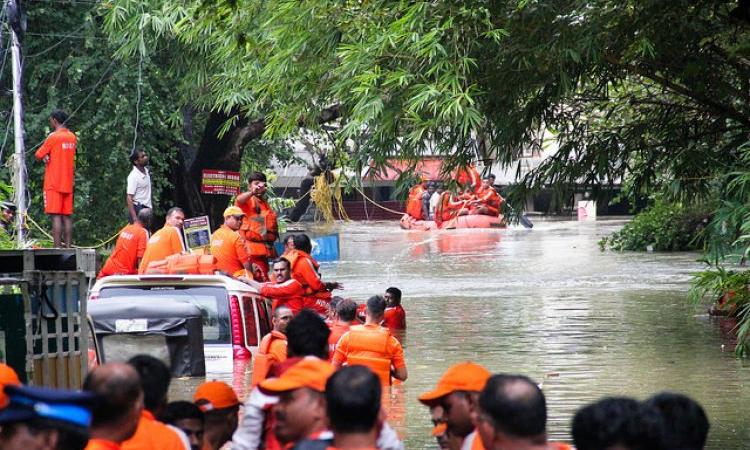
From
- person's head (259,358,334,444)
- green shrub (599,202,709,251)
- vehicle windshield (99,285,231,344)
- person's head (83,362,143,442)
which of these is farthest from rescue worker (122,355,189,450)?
green shrub (599,202,709,251)

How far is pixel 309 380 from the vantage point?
5.81 meters

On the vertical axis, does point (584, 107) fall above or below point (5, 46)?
below

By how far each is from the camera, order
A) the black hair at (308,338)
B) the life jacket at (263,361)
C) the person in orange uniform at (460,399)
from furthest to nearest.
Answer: the life jacket at (263,361) < the black hair at (308,338) < the person in orange uniform at (460,399)

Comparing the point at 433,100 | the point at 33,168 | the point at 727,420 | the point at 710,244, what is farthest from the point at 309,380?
the point at 33,168

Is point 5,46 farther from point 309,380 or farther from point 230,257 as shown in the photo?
point 309,380

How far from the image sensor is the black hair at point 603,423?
16.2 feet

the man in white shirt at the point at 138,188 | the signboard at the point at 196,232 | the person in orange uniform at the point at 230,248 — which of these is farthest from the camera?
the man in white shirt at the point at 138,188

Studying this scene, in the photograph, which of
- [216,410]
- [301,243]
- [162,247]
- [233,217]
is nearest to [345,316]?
[301,243]

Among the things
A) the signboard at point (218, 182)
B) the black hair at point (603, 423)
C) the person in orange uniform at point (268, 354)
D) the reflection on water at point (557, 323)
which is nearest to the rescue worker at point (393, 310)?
the reflection on water at point (557, 323)

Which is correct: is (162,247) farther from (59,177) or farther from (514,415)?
(514,415)

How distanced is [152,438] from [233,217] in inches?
419

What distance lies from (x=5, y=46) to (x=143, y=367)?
16.8 metres

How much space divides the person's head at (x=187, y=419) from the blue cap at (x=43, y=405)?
56.3 inches

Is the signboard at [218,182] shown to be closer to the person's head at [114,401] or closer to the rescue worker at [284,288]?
the rescue worker at [284,288]
